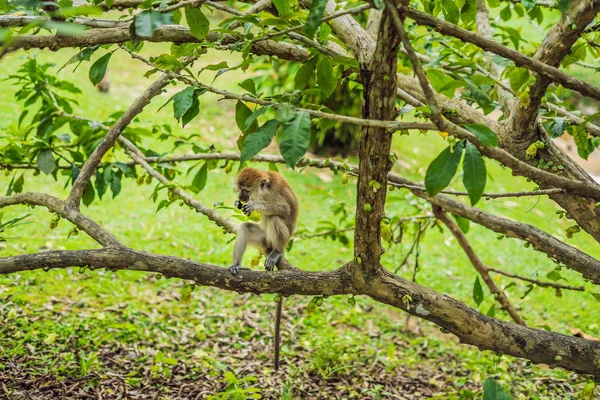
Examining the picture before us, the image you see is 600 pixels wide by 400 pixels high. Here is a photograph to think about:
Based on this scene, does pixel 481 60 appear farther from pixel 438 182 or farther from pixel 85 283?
pixel 85 283

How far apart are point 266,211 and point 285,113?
248 cm

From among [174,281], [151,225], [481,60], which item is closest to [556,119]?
[481,60]

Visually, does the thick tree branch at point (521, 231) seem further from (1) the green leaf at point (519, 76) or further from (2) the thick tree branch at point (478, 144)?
(1) the green leaf at point (519, 76)

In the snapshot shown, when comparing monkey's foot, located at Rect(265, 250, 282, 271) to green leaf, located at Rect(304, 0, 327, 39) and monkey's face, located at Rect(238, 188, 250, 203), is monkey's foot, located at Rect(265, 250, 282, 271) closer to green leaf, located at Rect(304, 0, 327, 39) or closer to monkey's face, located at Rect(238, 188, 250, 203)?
monkey's face, located at Rect(238, 188, 250, 203)

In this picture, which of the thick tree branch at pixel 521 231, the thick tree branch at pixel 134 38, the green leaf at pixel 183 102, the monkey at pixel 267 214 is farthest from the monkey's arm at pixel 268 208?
the green leaf at pixel 183 102

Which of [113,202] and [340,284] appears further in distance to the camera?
[113,202]

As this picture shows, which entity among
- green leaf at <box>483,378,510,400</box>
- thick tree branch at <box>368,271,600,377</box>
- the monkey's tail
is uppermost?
the monkey's tail

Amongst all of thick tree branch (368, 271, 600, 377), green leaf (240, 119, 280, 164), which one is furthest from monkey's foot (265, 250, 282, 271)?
green leaf (240, 119, 280, 164)

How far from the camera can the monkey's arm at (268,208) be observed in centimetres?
438

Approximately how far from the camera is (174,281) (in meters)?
6.62

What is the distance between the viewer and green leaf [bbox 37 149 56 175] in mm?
4258

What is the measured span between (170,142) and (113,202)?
101 inches

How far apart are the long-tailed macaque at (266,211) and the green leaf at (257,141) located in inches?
82.4

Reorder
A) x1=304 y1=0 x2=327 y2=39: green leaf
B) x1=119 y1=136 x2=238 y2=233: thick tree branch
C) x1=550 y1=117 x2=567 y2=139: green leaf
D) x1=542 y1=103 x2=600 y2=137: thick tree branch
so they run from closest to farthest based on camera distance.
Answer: x1=304 y1=0 x2=327 y2=39: green leaf
x1=542 y1=103 x2=600 y2=137: thick tree branch
x1=550 y1=117 x2=567 y2=139: green leaf
x1=119 y1=136 x2=238 y2=233: thick tree branch
